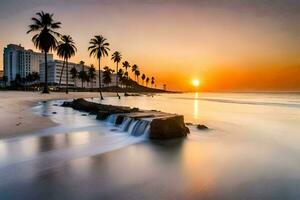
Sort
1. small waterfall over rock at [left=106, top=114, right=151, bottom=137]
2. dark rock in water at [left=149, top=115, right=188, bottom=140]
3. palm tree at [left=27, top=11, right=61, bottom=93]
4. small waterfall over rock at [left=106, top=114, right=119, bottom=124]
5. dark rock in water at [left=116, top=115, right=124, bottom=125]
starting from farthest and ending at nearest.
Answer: palm tree at [left=27, top=11, right=61, bottom=93] < small waterfall over rock at [left=106, top=114, right=119, bottom=124] < dark rock in water at [left=116, top=115, right=124, bottom=125] < small waterfall over rock at [left=106, top=114, right=151, bottom=137] < dark rock in water at [left=149, top=115, right=188, bottom=140]

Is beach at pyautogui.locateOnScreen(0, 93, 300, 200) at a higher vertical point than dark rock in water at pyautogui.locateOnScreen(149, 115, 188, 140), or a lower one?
lower

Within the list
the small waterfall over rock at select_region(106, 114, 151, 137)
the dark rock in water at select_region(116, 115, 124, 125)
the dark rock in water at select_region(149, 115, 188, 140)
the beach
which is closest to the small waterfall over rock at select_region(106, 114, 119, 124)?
the dark rock in water at select_region(116, 115, 124, 125)

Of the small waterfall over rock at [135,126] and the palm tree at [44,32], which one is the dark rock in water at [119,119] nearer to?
the small waterfall over rock at [135,126]

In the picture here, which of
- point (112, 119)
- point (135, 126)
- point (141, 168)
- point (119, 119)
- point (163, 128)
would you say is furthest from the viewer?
point (112, 119)

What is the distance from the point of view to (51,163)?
26.2 feet

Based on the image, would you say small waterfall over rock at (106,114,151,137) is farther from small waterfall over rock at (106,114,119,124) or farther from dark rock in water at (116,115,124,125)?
small waterfall over rock at (106,114,119,124)

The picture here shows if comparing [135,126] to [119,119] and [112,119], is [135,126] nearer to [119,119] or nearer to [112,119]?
[119,119]

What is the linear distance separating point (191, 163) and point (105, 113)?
1108 centimetres

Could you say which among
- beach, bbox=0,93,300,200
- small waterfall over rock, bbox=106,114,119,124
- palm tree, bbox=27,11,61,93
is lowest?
beach, bbox=0,93,300,200

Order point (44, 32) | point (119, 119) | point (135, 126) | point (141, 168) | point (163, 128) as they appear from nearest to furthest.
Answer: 1. point (141, 168)
2. point (163, 128)
3. point (135, 126)
4. point (119, 119)
5. point (44, 32)

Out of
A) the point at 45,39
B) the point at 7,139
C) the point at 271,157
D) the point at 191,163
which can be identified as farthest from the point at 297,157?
the point at 45,39

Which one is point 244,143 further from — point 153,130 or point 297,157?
point 153,130

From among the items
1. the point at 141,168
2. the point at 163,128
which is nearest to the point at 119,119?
the point at 163,128

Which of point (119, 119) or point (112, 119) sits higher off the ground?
point (119, 119)
